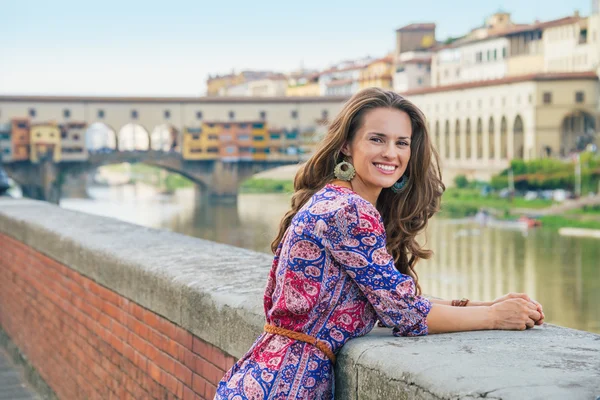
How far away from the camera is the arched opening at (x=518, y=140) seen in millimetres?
38156

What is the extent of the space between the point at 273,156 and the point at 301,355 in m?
39.1

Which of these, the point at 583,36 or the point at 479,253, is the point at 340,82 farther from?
the point at 479,253

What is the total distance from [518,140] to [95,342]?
122ft

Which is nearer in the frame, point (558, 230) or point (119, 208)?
point (558, 230)

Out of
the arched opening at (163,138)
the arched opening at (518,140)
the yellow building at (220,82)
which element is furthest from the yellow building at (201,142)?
the yellow building at (220,82)

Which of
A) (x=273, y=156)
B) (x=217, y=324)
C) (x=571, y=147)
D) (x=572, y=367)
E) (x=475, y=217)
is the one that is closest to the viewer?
(x=572, y=367)

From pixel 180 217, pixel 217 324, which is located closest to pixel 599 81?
pixel 180 217

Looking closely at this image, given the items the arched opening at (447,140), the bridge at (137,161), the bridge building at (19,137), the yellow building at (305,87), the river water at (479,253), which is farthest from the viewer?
the yellow building at (305,87)

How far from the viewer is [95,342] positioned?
239 centimetres

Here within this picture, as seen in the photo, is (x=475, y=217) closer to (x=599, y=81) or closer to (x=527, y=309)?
(x=599, y=81)

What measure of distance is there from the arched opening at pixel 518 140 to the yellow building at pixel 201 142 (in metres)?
10.4

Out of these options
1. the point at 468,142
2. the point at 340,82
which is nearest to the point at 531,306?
the point at 468,142

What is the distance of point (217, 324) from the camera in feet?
5.51

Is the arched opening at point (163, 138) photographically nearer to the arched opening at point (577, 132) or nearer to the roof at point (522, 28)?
the roof at point (522, 28)
